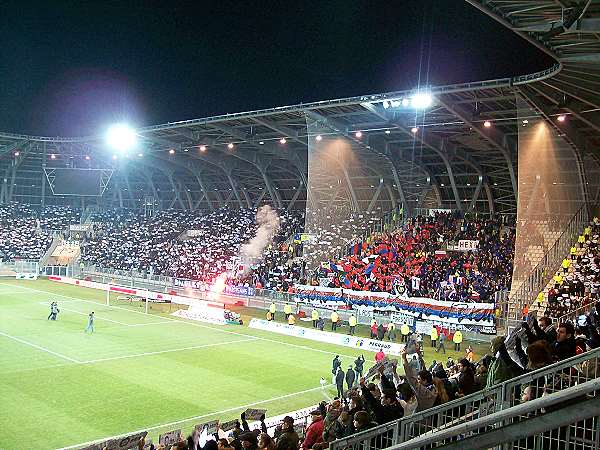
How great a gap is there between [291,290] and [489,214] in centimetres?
1473

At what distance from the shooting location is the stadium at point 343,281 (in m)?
9.11

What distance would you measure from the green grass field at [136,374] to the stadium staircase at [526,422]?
1195 centimetres

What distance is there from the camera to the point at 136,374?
23.9 m

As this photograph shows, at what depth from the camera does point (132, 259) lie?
202 ft

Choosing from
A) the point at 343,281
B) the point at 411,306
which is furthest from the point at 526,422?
the point at 343,281

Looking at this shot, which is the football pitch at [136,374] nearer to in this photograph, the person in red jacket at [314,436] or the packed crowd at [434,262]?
the packed crowd at [434,262]

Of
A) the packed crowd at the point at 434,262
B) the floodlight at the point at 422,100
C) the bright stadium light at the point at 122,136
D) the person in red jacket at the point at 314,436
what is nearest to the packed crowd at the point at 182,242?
the packed crowd at the point at 434,262

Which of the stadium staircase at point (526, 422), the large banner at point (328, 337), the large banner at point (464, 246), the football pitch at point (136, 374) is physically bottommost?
the football pitch at point (136, 374)

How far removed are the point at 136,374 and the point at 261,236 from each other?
108ft

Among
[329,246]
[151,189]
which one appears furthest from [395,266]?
[151,189]

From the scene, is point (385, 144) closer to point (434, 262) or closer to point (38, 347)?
point (434, 262)

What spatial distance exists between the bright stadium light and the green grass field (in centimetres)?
1774

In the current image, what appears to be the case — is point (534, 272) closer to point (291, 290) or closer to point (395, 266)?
point (395, 266)

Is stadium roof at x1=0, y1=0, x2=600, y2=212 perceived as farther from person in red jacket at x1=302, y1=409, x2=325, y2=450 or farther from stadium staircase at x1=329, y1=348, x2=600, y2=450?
stadium staircase at x1=329, y1=348, x2=600, y2=450
